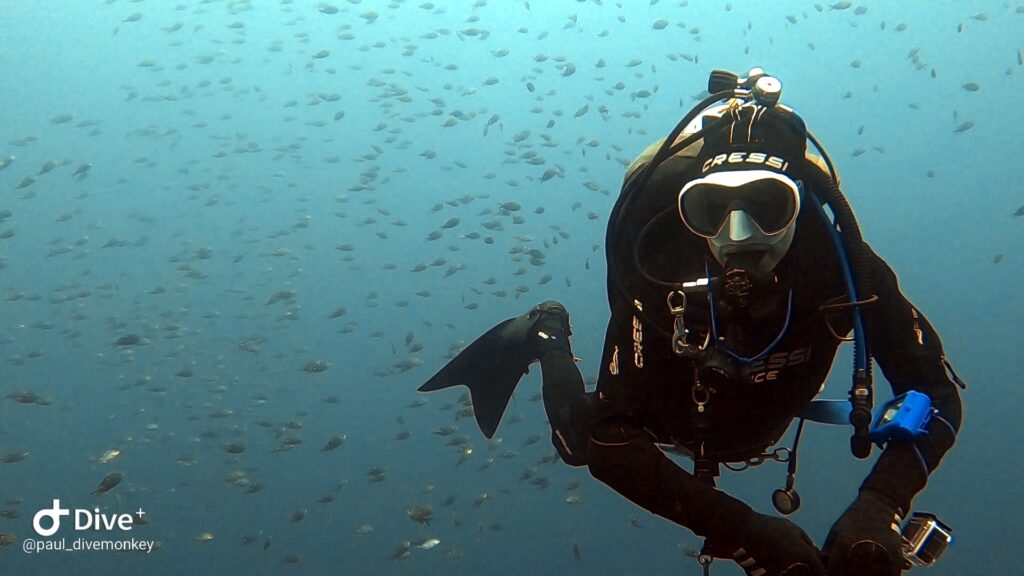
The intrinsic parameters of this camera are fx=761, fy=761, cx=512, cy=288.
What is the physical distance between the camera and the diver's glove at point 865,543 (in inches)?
77.0

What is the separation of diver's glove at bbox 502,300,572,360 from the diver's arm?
216 cm

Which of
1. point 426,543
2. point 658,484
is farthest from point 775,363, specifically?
point 426,543

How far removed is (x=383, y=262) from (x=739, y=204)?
3854 centimetres

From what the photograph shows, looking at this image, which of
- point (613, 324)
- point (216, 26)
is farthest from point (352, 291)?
point (613, 324)

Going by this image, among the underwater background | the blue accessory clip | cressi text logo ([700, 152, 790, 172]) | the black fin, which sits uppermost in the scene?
cressi text logo ([700, 152, 790, 172])

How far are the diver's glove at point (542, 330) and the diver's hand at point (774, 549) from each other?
2.22 m

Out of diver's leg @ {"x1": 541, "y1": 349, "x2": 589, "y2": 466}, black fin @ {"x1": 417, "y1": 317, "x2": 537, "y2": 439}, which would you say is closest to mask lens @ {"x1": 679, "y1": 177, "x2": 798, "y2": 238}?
diver's leg @ {"x1": 541, "y1": 349, "x2": 589, "y2": 466}

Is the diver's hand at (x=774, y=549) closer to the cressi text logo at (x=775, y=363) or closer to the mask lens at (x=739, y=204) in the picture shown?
the cressi text logo at (x=775, y=363)

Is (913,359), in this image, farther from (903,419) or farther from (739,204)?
(739,204)

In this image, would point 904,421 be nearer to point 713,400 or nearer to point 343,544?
point 713,400

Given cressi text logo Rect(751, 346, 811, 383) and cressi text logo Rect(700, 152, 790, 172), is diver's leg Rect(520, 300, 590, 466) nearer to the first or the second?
cressi text logo Rect(751, 346, 811, 383)

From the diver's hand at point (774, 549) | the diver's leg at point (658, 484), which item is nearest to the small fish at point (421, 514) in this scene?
Result: the diver's leg at point (658, 484)

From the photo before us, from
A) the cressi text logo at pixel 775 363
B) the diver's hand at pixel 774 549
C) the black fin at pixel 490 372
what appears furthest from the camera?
the black fin at pixel 490 372

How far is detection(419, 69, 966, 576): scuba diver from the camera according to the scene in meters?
2.23
